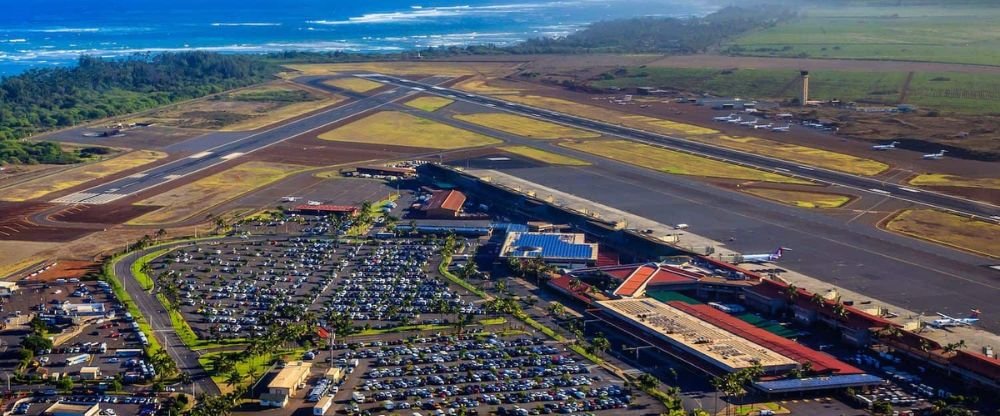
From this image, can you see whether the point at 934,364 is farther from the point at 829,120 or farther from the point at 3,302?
the point at 829,120

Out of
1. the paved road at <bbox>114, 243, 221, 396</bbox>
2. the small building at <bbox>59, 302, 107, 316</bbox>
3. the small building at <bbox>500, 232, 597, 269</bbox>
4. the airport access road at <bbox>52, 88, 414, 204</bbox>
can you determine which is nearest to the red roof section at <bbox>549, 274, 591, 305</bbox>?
the small building at <bbox>500, 232, 597, 269</bbox>

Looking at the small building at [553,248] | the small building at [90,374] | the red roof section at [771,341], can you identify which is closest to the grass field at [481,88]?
the small building at [553,248]

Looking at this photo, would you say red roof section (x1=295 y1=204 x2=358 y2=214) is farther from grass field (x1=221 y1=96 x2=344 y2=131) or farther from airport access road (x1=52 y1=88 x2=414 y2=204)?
grass field (x1=221 y1=96 x2=344 y2=131)

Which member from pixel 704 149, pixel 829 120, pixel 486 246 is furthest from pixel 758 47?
pixel 486 246

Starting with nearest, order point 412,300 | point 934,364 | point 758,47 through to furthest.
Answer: point 934,364 < point 412,300 < point 758,47

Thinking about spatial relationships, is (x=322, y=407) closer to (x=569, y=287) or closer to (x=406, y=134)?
(x=569, y=287)

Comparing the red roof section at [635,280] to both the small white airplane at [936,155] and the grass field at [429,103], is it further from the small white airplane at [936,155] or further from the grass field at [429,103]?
the grass field at [429,103]

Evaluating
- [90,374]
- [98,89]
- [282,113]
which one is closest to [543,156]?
[282,113]
